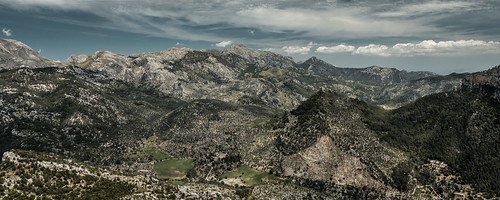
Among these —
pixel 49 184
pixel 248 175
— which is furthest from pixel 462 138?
pixel 49 184

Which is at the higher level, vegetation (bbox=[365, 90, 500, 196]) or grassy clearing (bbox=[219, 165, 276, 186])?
vegetation (bbox=[365, 90, 500, 196])

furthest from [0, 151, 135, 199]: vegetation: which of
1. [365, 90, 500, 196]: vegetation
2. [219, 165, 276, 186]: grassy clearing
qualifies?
[365, 90, 500, 196]: vegetation

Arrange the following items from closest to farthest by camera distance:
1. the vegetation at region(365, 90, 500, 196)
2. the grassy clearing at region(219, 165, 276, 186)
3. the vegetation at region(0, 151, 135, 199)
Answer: the vegetation at region(0, 151, 135, 199)
the vegetation at region(365, 90, 500, 196)
the grassy clearing at region(219, 165, 276, 186)

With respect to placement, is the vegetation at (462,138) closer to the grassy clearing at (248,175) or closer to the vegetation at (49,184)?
the grassy clearing at (248,175)

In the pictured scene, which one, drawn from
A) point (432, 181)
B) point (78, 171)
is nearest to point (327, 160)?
point (432, 181)

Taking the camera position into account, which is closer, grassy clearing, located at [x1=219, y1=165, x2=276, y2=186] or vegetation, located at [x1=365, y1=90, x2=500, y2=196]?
vegetation, located at [x1=365, y1=90, x2=500, y2=196]

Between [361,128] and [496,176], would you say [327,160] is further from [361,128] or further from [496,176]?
[496,176]

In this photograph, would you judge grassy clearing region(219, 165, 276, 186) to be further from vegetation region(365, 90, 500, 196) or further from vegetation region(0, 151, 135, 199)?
vegetation region(0, 151, 135, 199)

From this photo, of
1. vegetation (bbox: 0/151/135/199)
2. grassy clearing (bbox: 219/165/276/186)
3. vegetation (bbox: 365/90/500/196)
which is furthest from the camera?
grassy clearing (bbox: 219/165/276/186)
